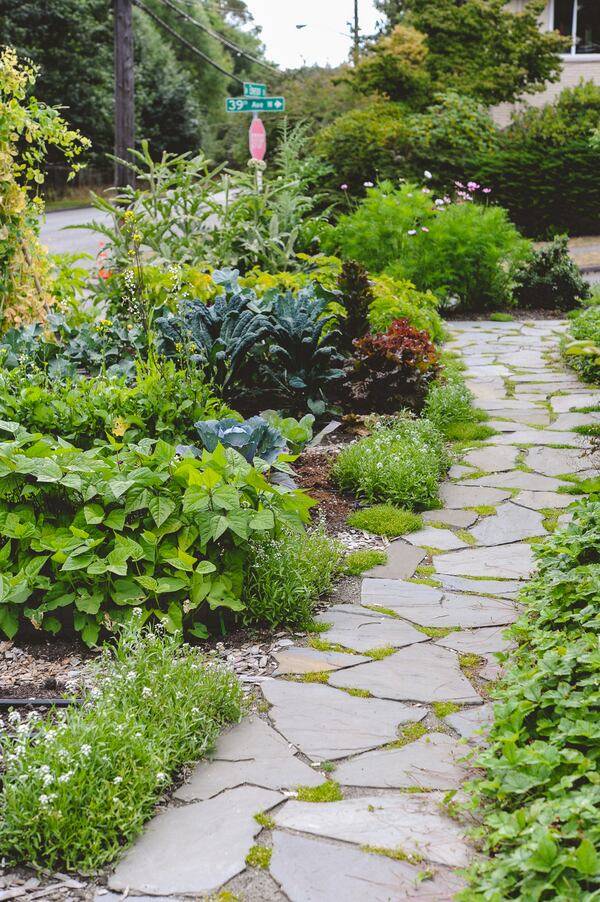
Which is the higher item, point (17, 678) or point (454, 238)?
point (454, 238)

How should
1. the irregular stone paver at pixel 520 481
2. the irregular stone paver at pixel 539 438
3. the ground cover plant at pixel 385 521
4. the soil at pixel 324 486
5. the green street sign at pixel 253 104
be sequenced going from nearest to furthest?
1. the ground cover plant at pixel 385 521
2. the soil at pixel 324 486
3. the irregular stone paver at pixel 520 481
4. the irregular stone paver at pixel 539 438
5. the green street sign at pixel 253 104

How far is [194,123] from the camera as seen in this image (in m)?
37.4

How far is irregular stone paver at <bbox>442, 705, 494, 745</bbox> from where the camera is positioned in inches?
124

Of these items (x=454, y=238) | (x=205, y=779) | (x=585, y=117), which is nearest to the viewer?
(x=205, y=779)

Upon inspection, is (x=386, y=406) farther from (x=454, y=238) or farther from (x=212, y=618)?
(x=454, y=238)

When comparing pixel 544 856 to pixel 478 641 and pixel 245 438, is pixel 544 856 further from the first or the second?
pixel 245 438

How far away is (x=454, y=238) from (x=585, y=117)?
11.1 metres

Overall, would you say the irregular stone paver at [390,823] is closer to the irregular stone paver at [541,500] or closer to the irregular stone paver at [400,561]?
the irregular stone paver at [400,561]

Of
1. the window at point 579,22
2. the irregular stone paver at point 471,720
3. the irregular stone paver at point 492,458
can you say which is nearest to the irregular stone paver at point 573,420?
the irregular stone paver at point 492,458

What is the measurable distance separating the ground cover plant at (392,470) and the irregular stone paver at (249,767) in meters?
2.49

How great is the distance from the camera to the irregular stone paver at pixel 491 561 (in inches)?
183

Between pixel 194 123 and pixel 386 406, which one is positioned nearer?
pixel 386 406

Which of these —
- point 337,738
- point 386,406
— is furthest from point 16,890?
point 386,406

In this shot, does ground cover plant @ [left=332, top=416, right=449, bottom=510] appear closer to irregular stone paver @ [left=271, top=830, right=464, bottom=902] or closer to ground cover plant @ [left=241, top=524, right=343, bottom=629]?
ground cover plant @ [left=241, top=524, right=343, bottom=629]
